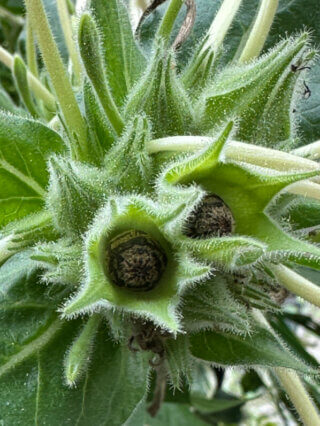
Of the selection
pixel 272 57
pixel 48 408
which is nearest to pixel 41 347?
pixel 48 408

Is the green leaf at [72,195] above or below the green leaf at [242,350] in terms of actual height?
above

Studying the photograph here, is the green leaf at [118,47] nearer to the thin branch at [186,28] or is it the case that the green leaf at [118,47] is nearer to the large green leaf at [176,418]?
the thin branch at [186,28]

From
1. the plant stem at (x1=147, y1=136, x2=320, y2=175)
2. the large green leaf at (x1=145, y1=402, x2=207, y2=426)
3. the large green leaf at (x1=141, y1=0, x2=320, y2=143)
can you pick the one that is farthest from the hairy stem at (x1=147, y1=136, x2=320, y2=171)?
the large green leaf at (x1=145, y1=402, x2=207, y2=426)

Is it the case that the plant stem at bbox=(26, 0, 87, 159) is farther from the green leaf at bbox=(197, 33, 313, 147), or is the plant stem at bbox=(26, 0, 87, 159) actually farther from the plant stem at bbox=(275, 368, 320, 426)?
the plant stem at bbox=(275, 368, 320, 426)

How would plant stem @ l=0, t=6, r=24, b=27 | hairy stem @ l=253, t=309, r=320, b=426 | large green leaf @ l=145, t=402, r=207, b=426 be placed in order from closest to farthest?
hairy stem @ l=253, t=309, r=320, b=426 → plant stem @ l=0, t=6, r=24, b=27 → large green leaf @ l=145, t=402, r=207, b=426

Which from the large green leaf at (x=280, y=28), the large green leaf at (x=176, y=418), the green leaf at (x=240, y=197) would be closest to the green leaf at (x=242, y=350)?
the green leaf at (x=240, y=197)

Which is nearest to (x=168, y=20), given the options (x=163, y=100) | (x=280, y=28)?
(x=163, y=100)
